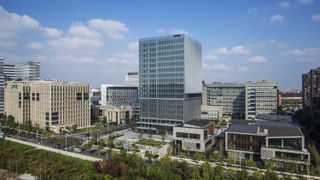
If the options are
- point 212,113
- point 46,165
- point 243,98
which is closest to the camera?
point 46,165

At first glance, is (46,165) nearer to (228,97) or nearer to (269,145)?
(269,145)

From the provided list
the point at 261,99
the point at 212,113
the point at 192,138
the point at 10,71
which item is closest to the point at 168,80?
the point at 192,138

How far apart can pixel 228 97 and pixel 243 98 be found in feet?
18.9

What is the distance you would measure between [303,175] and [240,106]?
61365 millimetres

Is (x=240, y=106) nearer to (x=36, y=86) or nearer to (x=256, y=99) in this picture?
(x=256, y=99)

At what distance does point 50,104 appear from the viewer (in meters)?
70.0

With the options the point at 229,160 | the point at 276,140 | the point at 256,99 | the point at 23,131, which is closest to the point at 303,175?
the point at 276,140

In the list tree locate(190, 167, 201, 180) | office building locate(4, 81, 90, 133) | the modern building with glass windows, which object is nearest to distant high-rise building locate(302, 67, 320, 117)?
the modern building with glass windows

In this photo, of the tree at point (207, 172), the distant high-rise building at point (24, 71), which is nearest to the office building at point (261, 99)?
the tree at point (207, 172)

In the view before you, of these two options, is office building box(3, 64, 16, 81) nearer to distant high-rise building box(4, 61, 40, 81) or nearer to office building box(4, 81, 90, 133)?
distant high-rise building box(4, 61, 40, 81)

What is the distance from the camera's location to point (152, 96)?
67375 mm

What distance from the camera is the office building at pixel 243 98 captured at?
3226 inches

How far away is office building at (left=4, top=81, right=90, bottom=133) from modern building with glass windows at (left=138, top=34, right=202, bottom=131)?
19.5 meters

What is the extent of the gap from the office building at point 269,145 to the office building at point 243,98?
3783 cm
